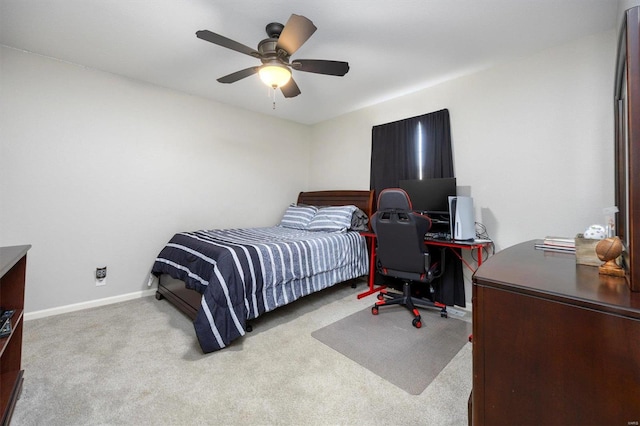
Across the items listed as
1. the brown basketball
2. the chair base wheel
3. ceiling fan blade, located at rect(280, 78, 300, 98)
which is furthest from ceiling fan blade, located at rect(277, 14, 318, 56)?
the chair base wheel

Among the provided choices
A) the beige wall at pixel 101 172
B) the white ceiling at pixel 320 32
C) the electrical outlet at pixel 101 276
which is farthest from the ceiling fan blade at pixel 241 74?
the electrical outlet at pixel 101 276

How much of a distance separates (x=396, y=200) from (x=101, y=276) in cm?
319

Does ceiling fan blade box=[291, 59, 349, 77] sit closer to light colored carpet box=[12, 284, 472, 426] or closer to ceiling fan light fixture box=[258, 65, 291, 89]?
ceiling fan light fixture box=[258, 65, 291, 89]

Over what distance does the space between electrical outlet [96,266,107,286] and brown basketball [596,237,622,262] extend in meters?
3.86

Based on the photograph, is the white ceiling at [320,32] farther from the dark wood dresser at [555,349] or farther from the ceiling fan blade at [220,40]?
the dark wood dresser at [555,349]

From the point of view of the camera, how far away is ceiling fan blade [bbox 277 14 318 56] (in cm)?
161

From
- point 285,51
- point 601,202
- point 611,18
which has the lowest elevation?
point 601,202

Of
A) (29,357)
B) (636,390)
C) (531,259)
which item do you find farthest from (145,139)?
(636,390)

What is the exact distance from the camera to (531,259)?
118 cm

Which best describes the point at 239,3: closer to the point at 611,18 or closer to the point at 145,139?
the point at 145,139

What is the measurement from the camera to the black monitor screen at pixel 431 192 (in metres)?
2.83

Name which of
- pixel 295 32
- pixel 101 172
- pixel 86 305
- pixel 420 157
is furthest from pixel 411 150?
pixel 86 305

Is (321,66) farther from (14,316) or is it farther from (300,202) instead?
(300,202)

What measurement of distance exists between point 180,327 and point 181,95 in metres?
2.77
